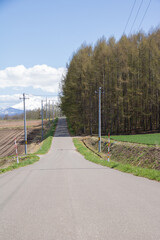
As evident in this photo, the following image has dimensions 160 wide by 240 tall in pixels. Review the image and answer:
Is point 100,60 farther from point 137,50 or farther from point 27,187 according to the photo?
point 27,187

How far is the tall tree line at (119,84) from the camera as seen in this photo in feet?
122

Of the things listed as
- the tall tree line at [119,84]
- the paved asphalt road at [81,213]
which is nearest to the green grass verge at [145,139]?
the tall tree line at [119,84]

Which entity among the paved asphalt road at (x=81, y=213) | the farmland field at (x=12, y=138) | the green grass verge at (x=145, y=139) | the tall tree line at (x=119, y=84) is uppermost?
the tall tree line at (x=119, y=84)

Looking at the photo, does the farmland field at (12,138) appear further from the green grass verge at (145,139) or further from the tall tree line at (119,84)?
the green grass verge at (145,139)

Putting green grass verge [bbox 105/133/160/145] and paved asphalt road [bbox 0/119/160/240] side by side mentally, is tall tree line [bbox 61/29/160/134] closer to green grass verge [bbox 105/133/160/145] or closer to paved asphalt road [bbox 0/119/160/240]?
green grass verge [bbox 105/133/160/145]

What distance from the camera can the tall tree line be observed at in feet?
122

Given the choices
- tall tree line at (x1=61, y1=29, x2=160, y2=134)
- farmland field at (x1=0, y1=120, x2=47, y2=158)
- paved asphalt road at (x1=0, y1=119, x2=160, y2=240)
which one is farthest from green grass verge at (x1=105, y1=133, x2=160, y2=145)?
farmland field at (x1=0, y1=120, x2=47, y2=158)

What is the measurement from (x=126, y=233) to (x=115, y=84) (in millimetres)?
36547

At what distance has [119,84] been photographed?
38.6m

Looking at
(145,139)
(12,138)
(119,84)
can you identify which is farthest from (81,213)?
(12,138)

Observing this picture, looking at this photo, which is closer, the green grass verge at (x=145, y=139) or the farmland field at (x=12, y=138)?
the green grass verge at (x=145, y=139)

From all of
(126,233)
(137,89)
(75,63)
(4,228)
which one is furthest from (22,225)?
(75,63)

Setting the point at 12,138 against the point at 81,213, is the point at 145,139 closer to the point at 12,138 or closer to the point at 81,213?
the point at 81,213

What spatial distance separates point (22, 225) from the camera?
3609 millimetres
